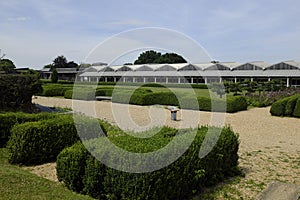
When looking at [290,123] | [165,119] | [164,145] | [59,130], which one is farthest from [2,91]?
[290,123]

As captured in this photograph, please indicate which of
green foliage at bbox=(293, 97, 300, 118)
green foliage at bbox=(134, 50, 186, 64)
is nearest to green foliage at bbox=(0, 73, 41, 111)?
green foliage at bbox=(293, 97, 300, 118)

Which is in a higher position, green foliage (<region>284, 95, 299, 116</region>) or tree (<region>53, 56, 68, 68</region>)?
tree (<region>53, 56, 68, 68</region>)

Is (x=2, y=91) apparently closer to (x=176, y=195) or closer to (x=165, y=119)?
(x=165, y=119)

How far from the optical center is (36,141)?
606cm

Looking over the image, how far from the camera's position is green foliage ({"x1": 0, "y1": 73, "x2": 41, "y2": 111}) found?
10.3 meters

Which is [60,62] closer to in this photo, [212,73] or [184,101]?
[212,73]

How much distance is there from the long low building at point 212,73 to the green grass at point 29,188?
30.1 metres

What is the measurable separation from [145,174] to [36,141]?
327cm

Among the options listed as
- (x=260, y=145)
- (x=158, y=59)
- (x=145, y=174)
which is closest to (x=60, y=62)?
(x=158, y=59)

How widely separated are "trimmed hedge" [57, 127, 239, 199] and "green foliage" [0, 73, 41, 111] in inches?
265

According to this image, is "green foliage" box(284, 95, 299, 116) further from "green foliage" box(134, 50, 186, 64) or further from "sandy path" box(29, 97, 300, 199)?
"green foliage" box(134, 50, 186, 64)

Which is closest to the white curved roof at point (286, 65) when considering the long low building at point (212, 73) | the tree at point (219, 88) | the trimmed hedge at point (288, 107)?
the long low building at point (212, 73)

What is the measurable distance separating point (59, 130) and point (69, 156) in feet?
6.47

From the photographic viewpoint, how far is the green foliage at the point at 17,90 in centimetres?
1030
